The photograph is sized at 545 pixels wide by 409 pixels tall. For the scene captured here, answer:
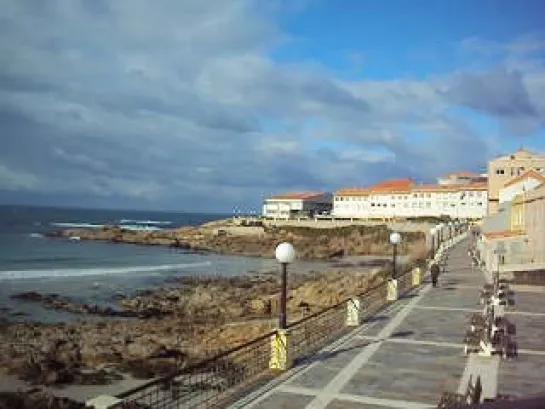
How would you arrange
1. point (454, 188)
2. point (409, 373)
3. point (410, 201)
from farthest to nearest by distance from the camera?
point (410, 201) → point (454, 188) → point (409, 373)

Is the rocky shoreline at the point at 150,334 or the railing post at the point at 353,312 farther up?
the railing post at the point at 353,312

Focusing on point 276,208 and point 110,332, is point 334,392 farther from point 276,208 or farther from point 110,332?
point 276,208

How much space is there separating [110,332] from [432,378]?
17.8m

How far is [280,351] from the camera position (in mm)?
12695

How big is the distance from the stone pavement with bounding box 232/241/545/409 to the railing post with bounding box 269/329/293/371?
9.4 inches

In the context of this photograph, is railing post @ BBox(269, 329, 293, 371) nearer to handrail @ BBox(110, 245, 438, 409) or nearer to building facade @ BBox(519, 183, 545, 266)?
handrail @ BBox(110, 245, 438, 409)

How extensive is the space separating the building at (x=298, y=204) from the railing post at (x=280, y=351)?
118437 mm

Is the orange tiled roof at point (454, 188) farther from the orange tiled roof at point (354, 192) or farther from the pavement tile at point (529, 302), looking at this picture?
the pavement tile at point (529, 302)

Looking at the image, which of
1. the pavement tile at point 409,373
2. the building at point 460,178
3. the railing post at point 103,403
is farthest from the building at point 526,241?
the building at point 460,178

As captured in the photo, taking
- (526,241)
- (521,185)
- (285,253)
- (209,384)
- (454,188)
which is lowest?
(209,384)

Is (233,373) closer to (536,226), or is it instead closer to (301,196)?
(536,226)

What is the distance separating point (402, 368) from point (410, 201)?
99617mm

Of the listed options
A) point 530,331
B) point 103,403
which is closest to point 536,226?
point 530,331

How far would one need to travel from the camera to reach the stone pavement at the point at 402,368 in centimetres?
1084
